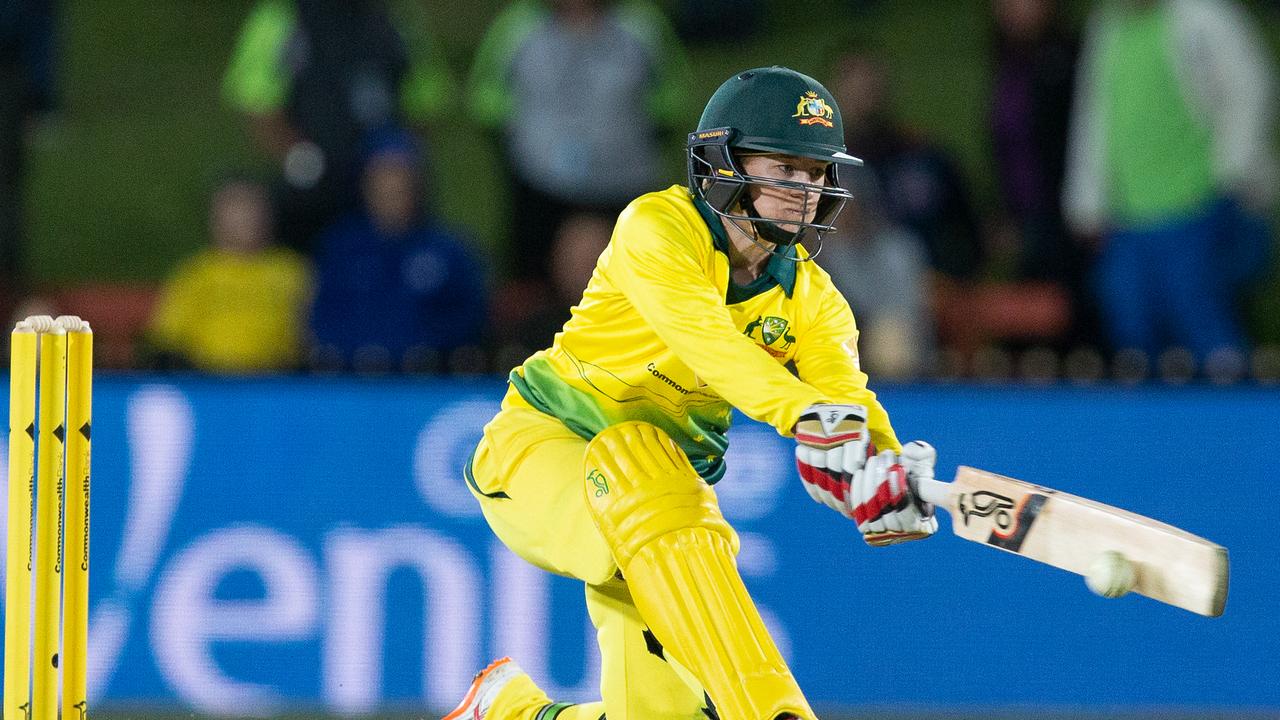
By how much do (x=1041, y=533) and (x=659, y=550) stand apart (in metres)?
0.79

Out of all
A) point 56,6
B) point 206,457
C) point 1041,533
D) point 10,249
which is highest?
point 56,6

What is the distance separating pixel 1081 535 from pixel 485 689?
177 cm

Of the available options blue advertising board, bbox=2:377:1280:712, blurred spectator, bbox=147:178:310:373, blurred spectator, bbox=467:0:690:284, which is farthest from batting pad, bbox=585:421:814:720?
blurred spectator, bbox=467:0:690:284

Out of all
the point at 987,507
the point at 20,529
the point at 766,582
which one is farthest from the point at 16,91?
the point at 987,507

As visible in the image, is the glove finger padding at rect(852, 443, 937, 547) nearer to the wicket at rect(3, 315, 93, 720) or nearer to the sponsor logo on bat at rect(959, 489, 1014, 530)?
the sponsor logo on bat at rect(959, 489, 1014, 530)

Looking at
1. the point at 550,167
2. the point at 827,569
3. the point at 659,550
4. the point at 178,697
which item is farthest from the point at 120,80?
the point at 659,550

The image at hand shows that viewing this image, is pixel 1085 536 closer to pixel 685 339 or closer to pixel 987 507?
pixel 987 507

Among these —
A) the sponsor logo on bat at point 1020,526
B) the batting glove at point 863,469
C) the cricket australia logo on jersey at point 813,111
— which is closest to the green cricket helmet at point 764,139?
the cricket australia logo on jersey at point 813,111

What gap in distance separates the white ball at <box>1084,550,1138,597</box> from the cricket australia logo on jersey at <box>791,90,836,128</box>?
119 cm

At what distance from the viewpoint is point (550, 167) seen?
8.13 metres

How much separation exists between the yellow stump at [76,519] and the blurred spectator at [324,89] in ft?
13.0

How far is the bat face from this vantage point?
3316 millimetres

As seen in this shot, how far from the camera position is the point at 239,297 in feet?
25.0

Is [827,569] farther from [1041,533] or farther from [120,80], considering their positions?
[120,80]
